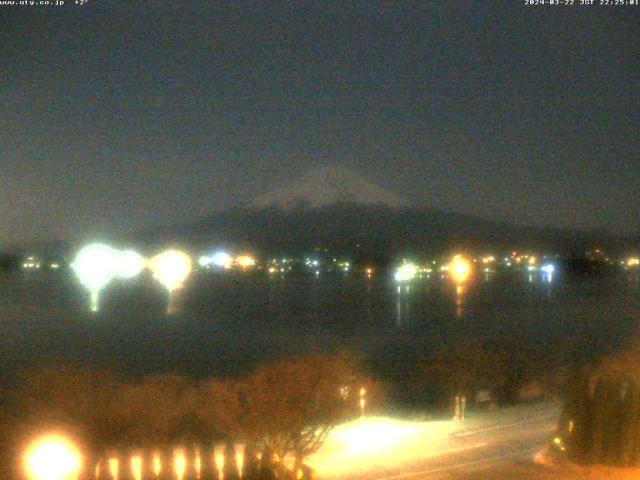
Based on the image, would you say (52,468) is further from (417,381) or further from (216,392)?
(417,381)

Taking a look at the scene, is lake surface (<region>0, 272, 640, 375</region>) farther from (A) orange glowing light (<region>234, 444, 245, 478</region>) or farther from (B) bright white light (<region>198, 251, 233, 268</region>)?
(A) orange glowing light (<region>234, 444, 245, 478</region>)

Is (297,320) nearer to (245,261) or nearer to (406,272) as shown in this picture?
(406,272)

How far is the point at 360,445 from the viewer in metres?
5.63

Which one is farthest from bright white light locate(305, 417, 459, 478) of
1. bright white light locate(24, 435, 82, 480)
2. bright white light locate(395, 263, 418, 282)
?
bright white light locate(395, 263, 418, 282)

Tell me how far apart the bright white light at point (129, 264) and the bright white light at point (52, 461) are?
28.1 meters

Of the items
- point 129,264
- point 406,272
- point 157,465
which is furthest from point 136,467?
point 129,264

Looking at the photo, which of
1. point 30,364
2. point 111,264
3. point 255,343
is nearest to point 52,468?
point 30,364

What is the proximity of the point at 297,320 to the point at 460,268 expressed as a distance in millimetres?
15137

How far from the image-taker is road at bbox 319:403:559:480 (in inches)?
186

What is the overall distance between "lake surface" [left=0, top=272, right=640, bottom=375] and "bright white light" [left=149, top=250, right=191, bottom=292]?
171 centimetres

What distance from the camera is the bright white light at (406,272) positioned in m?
32.9

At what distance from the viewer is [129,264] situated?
33.8 meters

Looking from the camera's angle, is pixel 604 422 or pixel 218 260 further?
pixel 218 260

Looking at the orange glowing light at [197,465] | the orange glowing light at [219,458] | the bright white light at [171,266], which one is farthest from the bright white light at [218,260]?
the orange glowing light at [197,465]
